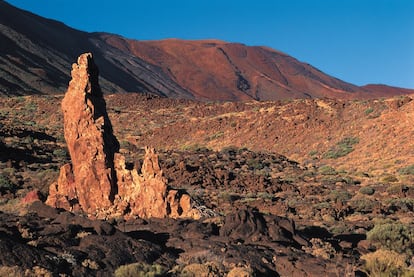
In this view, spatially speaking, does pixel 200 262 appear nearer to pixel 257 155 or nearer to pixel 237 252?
→ pixel 237 252

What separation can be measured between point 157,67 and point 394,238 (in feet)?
413

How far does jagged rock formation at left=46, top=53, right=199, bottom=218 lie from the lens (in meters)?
16.9

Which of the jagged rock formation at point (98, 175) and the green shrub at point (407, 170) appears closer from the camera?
the jagged rock formation at point (98, 175)

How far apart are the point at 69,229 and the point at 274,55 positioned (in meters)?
162

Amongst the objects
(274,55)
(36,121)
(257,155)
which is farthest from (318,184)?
(274,55)

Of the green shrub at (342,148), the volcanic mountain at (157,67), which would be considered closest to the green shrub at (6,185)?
the green shrub at (342,148)

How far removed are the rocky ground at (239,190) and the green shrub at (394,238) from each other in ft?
0.14

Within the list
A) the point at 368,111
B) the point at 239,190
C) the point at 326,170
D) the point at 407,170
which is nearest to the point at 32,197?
the point at 239,190

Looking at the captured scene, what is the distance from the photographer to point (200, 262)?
1102 centimetres

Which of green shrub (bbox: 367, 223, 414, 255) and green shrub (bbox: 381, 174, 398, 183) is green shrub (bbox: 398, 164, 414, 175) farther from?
green shrub (bbox: 367, 223, 414, 255)

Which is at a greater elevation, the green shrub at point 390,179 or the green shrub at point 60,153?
the green shrub at point 390,179

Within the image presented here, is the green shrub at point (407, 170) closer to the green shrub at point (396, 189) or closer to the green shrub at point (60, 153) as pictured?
Answer: the green shrub at point (396, 189)

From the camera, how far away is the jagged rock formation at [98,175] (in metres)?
16.9

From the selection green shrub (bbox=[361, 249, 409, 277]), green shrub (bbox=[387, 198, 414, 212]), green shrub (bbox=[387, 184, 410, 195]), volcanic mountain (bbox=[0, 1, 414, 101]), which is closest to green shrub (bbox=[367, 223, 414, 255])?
green shrub (bbox=[361, 249, 409, 277])
